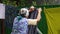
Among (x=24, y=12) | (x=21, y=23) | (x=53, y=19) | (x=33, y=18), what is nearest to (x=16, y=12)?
(x=24, y=12)

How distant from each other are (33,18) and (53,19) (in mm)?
568

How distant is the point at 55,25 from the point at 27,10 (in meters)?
0.91

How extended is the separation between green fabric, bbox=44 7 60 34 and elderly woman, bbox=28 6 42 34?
0.76 feet

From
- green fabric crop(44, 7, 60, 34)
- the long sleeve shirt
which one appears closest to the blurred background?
green fabric crop(44, 7, 60, 34)

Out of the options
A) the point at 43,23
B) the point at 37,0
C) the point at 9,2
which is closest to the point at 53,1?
the point at 37,0

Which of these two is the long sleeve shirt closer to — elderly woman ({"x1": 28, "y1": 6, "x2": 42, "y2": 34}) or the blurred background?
elderly woman ({"x1": 28, "y1": 6, "x2": 42, "y2": 34})

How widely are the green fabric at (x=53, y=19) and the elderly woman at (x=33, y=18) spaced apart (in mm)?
230

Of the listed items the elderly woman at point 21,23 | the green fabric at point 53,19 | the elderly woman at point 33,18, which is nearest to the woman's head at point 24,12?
the elderly woman at point 21,23

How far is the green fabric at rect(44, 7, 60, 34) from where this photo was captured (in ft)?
20.1

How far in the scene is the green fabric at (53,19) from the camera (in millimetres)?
6125

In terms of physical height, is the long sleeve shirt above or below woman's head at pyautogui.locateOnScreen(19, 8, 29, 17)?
below

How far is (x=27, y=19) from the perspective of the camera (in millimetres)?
6359

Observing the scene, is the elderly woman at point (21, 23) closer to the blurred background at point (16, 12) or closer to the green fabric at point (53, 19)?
the blurred background at point (16, 12)

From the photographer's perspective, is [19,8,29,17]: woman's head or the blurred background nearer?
the blurred background
